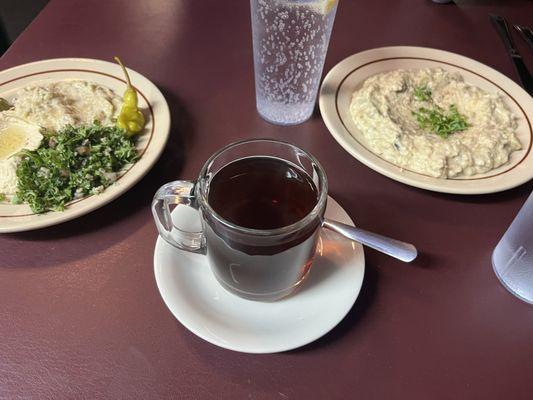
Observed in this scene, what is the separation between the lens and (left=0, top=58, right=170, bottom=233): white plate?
90cm

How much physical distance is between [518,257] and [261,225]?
0.48 m

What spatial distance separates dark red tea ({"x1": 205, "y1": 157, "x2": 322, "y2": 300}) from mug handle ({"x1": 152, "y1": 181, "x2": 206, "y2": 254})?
0.03 m

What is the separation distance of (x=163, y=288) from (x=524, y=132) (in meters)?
0.92

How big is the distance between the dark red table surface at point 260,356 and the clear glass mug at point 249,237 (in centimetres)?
11

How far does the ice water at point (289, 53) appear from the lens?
1026mm

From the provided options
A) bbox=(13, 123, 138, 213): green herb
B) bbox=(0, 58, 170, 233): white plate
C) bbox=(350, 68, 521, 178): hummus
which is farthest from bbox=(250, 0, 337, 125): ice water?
bbox=(13, 123, 138, 213): green herb

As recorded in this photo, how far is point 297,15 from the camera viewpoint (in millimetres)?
1027

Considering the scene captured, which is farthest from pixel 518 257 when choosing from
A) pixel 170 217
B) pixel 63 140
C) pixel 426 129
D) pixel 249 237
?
pixel 63 140

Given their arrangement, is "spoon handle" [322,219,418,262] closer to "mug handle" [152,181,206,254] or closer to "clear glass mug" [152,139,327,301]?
"clear glass mug" [152,139,327,301]

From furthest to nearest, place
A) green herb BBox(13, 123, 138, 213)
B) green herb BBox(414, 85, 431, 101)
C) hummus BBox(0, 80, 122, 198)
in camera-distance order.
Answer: green herb BBox(414, 85, 431, 101) < hummus BBox(0, 80, 122, 198) < green herb BBox(13, 123, 138, 213)

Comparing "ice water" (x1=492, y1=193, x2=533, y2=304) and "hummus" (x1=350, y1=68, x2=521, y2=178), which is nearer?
"ice water" (x1=492, y1=193, x2=533, y2=304)

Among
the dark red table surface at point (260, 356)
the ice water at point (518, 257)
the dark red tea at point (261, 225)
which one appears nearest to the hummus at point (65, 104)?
the dark red table surface at point (260, 356)

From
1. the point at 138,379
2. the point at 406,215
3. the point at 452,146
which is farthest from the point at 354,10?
the point at 138,379

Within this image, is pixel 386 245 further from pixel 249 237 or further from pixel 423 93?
pixel 423 93
